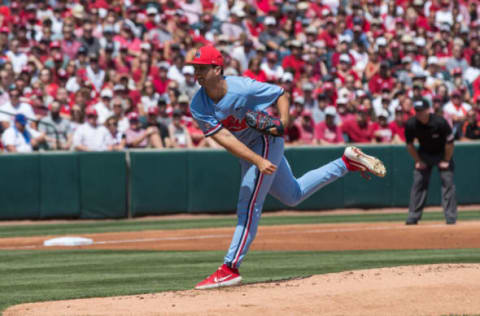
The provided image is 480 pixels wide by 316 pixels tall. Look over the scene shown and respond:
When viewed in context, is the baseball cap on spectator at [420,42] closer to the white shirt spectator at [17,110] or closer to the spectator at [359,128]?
the spectator at [359,128]

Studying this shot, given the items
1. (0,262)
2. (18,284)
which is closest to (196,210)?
(0,262)

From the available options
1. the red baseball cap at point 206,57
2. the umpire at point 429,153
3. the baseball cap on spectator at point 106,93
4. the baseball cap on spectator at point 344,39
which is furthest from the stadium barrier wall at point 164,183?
the red baseball cap at point 206,57

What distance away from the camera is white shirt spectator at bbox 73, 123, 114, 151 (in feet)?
50.7

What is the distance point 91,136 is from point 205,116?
911 centimetres

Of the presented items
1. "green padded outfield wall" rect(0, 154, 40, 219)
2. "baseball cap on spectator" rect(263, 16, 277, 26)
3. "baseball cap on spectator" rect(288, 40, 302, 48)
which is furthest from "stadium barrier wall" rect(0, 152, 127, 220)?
"baseball cap on spectator" rect(263, 16, 277, 26)

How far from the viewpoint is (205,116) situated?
6727 millimetres

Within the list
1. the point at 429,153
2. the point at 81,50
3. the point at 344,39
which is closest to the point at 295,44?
the point at 344,39

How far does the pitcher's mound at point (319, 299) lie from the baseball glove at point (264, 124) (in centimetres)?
117

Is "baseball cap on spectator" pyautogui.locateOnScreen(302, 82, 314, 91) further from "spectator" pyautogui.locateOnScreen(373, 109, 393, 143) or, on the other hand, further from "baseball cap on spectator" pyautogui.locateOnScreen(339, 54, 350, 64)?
"baseball cap on spectator" pyautogui.locateOnScreen(339, 54, 350, 64)

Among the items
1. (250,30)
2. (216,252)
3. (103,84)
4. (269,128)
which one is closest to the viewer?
(269,128)

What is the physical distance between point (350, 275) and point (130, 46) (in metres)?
11.6

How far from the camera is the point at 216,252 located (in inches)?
426

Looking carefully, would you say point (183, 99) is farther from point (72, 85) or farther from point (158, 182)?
point (72, 85)

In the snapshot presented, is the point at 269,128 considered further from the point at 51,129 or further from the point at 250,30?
the point at 250,30
